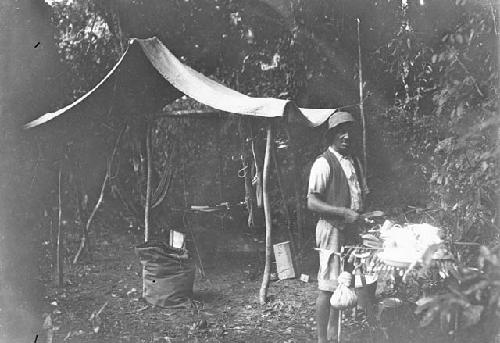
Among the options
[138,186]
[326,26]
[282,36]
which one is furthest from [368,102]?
[138,186]

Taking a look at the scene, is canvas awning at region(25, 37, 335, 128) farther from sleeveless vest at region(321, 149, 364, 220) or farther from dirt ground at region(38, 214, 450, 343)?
dirt ground at region(38, 214, 450, 343)

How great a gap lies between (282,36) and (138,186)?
252cm

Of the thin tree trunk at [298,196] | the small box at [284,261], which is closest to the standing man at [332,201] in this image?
the small box at [284,261]

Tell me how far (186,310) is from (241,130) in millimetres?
2826

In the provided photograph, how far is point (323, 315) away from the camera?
3732 millimetres

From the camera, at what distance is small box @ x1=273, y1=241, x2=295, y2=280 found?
4.93 m

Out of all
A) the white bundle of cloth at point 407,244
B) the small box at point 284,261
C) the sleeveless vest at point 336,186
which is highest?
the sleeveless vest at point 336,186

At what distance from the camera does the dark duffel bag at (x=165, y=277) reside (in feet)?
15.3

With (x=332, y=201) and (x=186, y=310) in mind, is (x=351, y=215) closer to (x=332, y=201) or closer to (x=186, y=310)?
(x=332, y=201)

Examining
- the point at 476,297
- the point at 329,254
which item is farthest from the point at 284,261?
the point at 476,297

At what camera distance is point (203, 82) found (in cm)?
475

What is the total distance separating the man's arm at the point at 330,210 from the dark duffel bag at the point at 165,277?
1.65 meters

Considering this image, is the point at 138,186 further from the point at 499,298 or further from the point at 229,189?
the point at 499,298

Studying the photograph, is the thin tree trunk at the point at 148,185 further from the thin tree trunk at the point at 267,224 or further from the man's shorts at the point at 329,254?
the man's shorts at the point at 329,254
